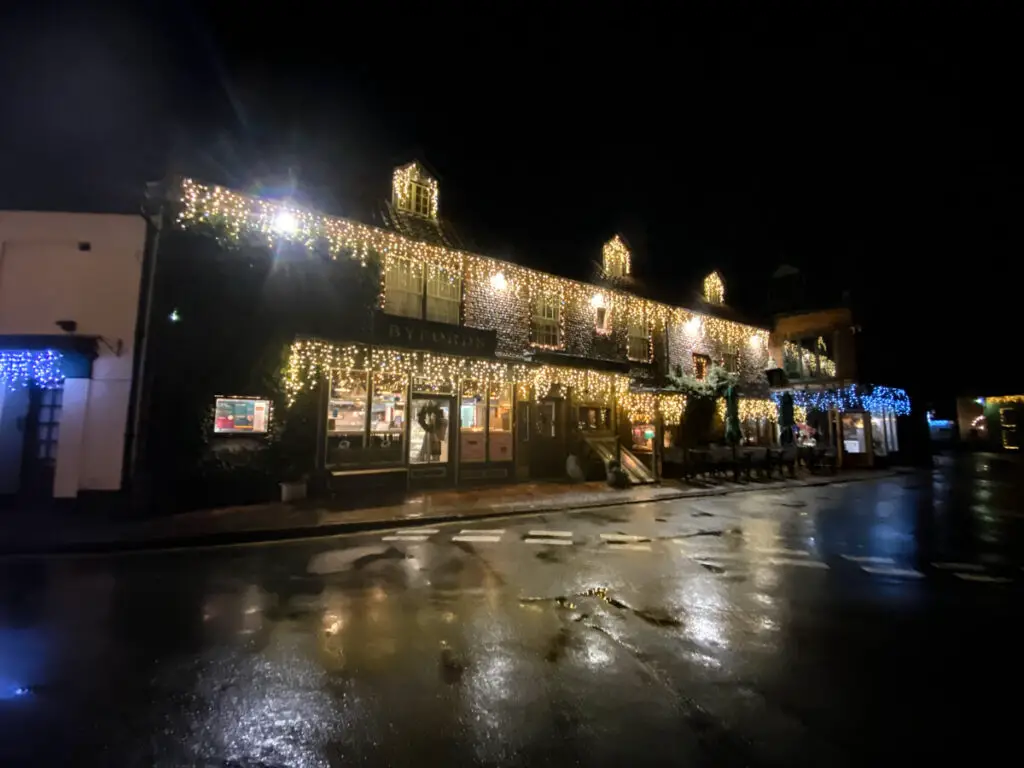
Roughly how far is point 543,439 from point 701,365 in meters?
10.8

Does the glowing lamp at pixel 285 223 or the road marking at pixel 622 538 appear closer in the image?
the road marking at pixel 622 538

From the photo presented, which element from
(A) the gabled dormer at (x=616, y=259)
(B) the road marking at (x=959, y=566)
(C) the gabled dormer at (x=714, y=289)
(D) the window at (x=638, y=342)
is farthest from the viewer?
(C) the gabled dormer at (x=714, y=289)

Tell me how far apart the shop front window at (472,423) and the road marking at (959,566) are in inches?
467

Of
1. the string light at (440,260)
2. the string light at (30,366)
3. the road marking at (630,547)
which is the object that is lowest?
the road marking at (630,547)

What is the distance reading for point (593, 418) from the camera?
64.6ft

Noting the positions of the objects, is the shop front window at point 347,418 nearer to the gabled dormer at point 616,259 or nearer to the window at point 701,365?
the gabled dormer at point 616,259

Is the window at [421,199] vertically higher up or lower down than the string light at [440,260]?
higher up

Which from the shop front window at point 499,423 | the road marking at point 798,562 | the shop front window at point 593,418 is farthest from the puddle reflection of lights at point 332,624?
the shop front window at point 593,418

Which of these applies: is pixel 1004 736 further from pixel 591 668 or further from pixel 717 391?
pixel 717 391

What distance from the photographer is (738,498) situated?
15.0 metres

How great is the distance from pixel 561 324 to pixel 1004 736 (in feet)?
54.1

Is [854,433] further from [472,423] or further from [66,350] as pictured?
[66,350]

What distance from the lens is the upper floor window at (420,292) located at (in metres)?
15.1

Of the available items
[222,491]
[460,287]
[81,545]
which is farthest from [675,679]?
[460,287]
